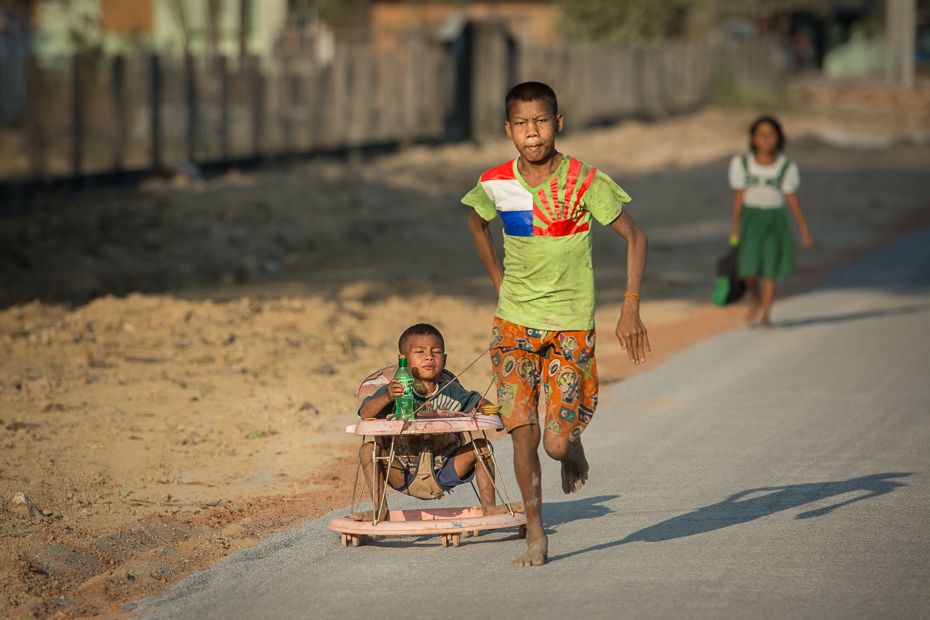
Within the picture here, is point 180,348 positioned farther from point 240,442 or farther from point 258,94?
point 258,94

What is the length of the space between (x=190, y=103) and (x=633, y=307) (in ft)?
49.2

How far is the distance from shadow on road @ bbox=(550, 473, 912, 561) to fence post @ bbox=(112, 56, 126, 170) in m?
13.0

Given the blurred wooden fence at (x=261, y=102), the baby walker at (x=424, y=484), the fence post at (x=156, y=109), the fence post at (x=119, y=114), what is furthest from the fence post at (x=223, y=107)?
the baby walker at (x=424, y=484)

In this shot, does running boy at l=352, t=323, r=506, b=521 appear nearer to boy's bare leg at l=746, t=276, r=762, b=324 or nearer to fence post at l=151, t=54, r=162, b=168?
boy's bare leg at l=746, t=276, r=762, b=324

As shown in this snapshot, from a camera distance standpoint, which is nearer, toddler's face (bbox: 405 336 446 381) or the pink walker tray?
the pink walker tray

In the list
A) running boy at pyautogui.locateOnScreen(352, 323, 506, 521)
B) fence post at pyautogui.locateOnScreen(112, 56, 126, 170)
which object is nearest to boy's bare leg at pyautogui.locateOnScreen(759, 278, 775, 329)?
running boy at pyautogui.locateOnScreen(352, 323, 506, 521)

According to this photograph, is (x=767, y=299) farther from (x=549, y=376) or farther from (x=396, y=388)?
(x=396, y=388)

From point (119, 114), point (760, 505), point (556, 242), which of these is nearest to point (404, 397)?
point (556, 242)

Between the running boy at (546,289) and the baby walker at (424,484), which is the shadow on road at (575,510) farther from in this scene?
the running boy at (546,289)

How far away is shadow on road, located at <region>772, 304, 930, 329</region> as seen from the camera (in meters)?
10.9

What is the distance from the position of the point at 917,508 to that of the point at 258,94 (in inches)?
650

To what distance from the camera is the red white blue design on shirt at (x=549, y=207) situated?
442 cm

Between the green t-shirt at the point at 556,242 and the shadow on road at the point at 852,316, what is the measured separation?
6.79 meters

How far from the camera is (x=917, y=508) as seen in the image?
17.2ft
